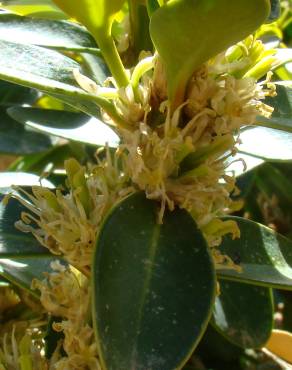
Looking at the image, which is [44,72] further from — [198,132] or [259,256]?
[259,256]

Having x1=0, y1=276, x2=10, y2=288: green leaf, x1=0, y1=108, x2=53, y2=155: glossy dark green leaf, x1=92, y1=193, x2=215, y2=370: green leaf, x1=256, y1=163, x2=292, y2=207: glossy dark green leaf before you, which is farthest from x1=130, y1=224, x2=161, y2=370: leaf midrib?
x1=256, y1=163, x2=292, y2=207: glossy dark green leaf

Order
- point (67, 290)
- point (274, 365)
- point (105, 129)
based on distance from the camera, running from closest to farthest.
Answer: point (67, 290) < point (105, 129) < point (274, 365)

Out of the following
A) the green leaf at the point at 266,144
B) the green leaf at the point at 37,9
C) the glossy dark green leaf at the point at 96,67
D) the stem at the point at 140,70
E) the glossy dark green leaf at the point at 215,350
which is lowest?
the glossy dark green leaf at the point at 215,350

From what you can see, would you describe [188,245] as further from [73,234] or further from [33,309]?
[33,309]

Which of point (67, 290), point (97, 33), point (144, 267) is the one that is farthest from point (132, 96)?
point (67, 290)

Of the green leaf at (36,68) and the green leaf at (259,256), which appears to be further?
the green leaf at (259,256)

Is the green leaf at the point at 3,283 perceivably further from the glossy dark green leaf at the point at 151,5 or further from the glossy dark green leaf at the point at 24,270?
the glossy dark green leaf at the point at 151,5

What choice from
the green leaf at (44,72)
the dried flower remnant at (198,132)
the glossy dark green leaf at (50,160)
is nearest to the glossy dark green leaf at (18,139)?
the glossy dark green leaf at (50,160)
